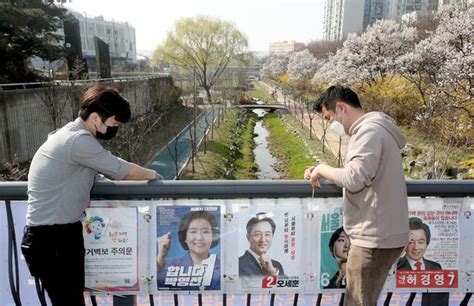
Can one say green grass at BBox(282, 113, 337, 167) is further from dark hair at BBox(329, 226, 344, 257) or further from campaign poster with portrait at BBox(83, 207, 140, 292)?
campaign poster with portrait at BBox(83, 207, 140, 292)

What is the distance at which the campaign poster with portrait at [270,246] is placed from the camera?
8.35ft

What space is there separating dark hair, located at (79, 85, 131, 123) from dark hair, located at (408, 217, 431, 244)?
190 cm

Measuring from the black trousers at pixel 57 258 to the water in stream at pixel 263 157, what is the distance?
17893 millimetres

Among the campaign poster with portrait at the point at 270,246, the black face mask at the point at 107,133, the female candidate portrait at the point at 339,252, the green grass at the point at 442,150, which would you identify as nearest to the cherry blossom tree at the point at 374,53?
the green grass at the point at 442,150

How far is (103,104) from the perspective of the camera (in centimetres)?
210

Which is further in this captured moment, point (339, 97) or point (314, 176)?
point (314, 176)

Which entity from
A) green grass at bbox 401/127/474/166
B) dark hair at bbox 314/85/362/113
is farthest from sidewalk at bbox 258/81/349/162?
dark hair at bbox 314/85/362/113

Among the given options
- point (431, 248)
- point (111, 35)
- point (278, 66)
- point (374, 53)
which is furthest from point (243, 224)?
point (111, 35)

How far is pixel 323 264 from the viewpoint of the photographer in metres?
2.63

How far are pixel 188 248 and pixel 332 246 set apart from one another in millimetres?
930

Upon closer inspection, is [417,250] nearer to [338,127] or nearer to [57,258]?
[338,127]

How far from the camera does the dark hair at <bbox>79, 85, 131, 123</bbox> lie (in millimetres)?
2098

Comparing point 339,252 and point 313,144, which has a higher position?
point 339,252

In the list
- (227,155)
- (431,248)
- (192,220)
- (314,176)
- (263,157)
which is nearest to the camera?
(314,176)
